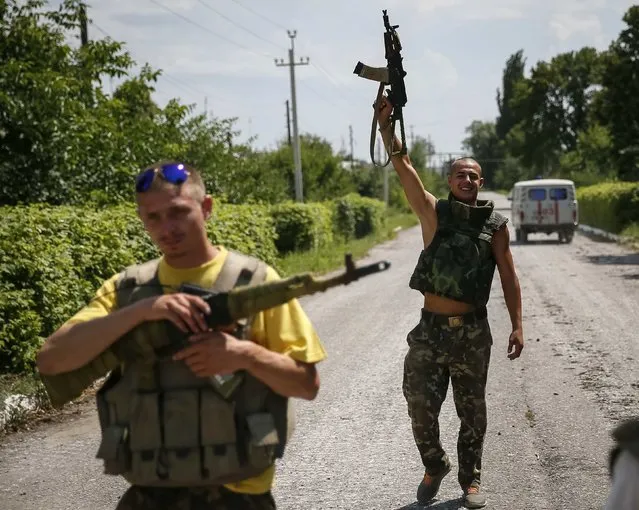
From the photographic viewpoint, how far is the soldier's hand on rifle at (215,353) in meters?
2.65

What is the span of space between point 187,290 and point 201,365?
0.20 m

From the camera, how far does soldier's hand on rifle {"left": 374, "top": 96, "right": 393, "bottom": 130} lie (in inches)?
200

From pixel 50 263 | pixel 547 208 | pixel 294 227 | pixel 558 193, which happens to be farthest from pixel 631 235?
pixel 50 263

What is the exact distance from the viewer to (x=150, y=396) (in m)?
2.80

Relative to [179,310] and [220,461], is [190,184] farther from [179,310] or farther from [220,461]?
[220,461]

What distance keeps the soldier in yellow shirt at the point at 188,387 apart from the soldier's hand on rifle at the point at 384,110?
2364 millimetres

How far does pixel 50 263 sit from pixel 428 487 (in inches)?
185

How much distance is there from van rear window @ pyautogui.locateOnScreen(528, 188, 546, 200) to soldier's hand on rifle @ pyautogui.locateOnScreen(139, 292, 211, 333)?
1286 inches

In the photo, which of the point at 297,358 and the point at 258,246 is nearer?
the point at 297,358

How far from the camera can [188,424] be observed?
2.80 metres

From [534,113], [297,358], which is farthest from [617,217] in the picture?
[534,113]

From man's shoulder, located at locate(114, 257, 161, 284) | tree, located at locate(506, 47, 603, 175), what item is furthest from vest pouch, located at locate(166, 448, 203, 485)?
tree, located at locate(506, 47, 603, 175)

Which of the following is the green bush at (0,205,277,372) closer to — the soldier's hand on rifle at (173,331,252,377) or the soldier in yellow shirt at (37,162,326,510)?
the soldier in yellow shirt at (37,162,326,510)

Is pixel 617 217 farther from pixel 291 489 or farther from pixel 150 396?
pixel 150 396
